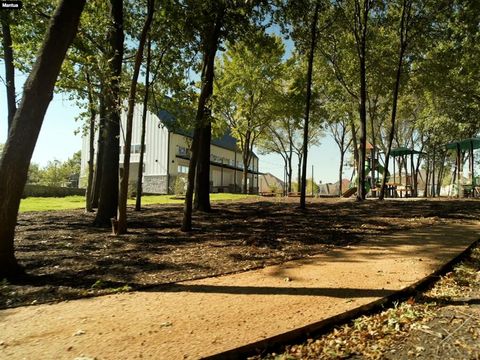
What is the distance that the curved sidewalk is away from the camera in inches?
130

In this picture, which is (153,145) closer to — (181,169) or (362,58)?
(181,169)

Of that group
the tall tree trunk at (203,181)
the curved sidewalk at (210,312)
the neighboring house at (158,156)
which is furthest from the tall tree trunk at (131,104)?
the neighboring house at (158,156)

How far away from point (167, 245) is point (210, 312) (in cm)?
388

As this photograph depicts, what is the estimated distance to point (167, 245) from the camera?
778 cm

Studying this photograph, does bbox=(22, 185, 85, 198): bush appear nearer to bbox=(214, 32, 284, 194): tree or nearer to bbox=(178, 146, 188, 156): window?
bbox=(178, 146, 188, 156): window

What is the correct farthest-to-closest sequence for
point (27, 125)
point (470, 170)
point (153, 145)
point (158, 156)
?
1. point (153, 145)
2. point (158, 156)
3. point (470, 170)
4. point (27, 125)

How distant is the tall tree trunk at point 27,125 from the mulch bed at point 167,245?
2.17 ft

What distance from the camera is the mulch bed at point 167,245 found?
209 inches

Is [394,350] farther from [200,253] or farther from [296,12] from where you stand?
[296,12]

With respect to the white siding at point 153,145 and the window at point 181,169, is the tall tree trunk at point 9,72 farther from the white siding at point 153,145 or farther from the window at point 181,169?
the window at point 181,169

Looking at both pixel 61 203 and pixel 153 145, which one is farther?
pixel 153 145

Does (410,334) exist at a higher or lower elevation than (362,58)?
lower

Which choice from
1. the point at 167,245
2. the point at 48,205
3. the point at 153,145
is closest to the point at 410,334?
the point at 167,245

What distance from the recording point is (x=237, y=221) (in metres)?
11.2
